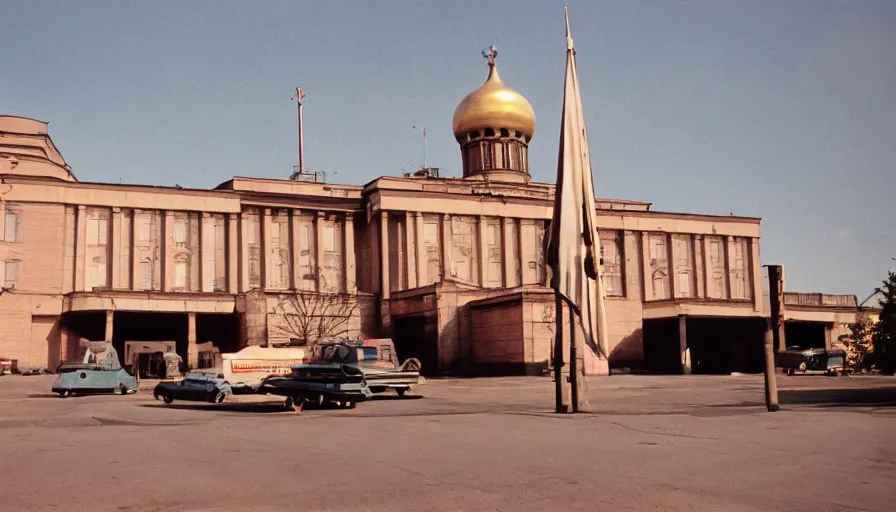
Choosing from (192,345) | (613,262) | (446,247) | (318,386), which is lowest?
(318,386)

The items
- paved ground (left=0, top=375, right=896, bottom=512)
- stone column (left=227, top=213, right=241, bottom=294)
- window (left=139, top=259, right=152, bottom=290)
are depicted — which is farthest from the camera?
stone column (left=227, top=213, right=241, bottom=294)

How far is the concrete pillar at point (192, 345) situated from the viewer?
58.1 meters

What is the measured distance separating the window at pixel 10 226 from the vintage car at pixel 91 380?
2825 centimetres

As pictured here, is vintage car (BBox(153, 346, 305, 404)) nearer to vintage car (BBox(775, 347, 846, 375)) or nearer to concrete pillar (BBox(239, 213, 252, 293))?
vintage car (BBox(775, 347, 846, 375))

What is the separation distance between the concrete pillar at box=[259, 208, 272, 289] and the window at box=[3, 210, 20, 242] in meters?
16.1

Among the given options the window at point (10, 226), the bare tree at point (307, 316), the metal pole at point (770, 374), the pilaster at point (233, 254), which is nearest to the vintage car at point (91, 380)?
the bare tree at point (307, 316)

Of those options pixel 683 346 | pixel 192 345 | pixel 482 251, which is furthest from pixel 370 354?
pixel 482 251

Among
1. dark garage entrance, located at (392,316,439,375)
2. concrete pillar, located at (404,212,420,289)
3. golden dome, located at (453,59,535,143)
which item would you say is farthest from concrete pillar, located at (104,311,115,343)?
golden dome, located at (453,59,535,143)

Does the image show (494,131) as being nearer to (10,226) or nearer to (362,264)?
(362,264)

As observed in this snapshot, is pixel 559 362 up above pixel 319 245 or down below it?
below

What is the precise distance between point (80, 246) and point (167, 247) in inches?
218

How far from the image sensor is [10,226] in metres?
59.4

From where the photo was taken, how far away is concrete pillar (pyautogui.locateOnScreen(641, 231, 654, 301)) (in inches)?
3044

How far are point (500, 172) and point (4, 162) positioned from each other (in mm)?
36650
